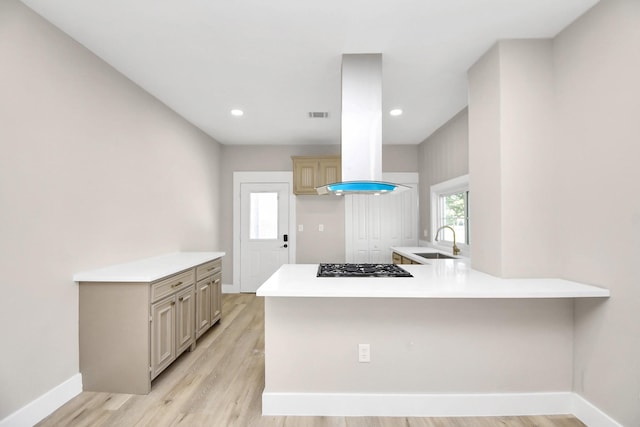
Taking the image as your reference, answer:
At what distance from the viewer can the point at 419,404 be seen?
2.02 meters

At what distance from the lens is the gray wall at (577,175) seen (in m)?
1.63

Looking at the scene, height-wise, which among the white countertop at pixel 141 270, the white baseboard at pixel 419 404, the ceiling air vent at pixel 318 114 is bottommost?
the white baseboard at pixel 419 404

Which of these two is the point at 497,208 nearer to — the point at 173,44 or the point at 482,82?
the point at 482,82

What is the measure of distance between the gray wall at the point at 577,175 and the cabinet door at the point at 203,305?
8.70 ft

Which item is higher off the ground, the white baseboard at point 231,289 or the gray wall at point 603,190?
the gray wall at point 603,190

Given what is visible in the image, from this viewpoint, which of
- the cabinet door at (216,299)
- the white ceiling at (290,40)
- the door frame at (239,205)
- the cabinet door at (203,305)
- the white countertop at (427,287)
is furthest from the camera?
the door frame at (239,205)

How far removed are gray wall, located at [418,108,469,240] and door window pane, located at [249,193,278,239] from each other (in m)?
2.53

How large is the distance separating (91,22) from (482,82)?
2834 millimetres

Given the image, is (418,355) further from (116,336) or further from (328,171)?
(328,171)

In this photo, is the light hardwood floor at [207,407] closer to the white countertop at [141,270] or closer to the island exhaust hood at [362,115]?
the white countertop at [141,270]

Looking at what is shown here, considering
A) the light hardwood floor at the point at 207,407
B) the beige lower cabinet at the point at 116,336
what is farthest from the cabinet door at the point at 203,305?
the beige lower cabinet at the point at 116,336

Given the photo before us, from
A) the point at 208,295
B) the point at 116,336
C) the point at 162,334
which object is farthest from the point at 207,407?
the point at 208,295

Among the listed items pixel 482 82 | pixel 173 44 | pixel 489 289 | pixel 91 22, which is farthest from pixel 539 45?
pixel 91 22

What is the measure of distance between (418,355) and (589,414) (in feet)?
3.50
